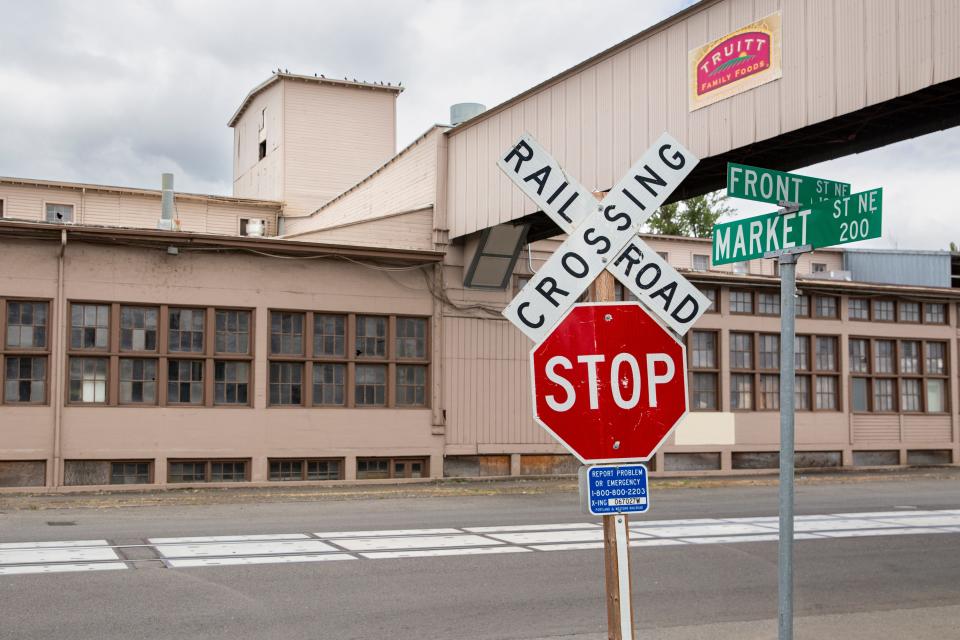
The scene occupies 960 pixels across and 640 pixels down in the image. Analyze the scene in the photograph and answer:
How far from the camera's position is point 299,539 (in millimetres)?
12750

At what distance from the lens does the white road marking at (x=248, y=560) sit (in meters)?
10.7

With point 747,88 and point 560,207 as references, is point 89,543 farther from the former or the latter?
point 747,88

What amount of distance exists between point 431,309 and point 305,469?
4.40 meters

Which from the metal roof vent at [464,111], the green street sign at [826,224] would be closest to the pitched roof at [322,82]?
the metal roof vent at [464,111]

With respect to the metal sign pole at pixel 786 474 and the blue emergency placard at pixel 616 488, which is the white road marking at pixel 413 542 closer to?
the metal sign pole at pixel 786 474

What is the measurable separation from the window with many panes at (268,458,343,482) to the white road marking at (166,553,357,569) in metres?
9.24

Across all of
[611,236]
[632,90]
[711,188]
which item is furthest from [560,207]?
[711,188]

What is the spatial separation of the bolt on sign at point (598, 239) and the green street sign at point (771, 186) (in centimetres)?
70

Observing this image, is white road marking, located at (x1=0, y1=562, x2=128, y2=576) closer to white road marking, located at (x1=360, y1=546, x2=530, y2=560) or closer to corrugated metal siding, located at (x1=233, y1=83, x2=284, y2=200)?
white road marking, located at (x1=360, y1=546, x2=530, y2=560)

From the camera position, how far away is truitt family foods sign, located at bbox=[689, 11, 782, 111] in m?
13.6

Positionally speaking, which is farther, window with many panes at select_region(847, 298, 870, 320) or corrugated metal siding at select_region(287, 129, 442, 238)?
window with many panes at select_region(847, 298, 870, 320)

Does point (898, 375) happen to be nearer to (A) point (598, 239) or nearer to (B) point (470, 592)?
(B) point (470, 592)

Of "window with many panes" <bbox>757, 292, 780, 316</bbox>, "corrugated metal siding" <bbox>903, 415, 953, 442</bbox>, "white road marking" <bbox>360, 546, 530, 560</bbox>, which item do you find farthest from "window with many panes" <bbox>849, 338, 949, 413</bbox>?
"white road marking" <bbox>360, 546, 530, 560</bbox>

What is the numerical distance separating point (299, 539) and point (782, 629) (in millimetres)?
8613
